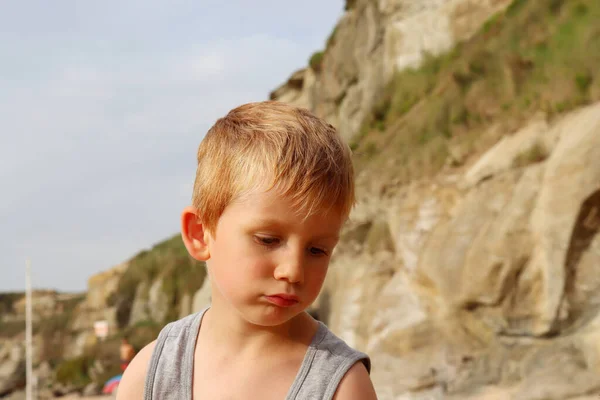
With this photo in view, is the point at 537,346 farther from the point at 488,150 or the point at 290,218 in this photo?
the point at 290,218

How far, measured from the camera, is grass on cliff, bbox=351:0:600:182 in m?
9.58

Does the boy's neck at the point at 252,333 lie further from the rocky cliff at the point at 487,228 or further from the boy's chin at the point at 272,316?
the rocky cliff at the point at 487,228

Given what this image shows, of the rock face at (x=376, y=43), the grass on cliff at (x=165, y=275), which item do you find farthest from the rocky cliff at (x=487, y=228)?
the grass on cliff at (x=165, y=275)

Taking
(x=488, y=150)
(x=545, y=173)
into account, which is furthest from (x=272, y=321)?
(x=488, y=150)

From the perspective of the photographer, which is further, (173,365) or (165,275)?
(165,275)

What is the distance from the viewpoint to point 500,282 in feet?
26.2

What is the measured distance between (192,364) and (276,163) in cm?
51

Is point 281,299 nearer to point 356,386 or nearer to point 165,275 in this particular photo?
point 356,386

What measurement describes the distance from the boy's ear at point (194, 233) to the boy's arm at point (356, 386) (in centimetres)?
Result: 39

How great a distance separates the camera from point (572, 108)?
8.91m

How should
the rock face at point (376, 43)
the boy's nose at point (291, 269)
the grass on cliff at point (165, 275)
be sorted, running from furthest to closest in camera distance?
the grass on cliff at point (165, 275) → the rock face at point (376, 43) → the boy's nose at point (291, 269)

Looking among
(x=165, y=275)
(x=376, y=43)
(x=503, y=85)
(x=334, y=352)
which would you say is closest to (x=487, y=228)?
(x=503, y=85)

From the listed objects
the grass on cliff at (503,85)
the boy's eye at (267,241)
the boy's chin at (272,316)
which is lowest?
the boy's chin at (272,316)

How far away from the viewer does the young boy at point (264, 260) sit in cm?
143
